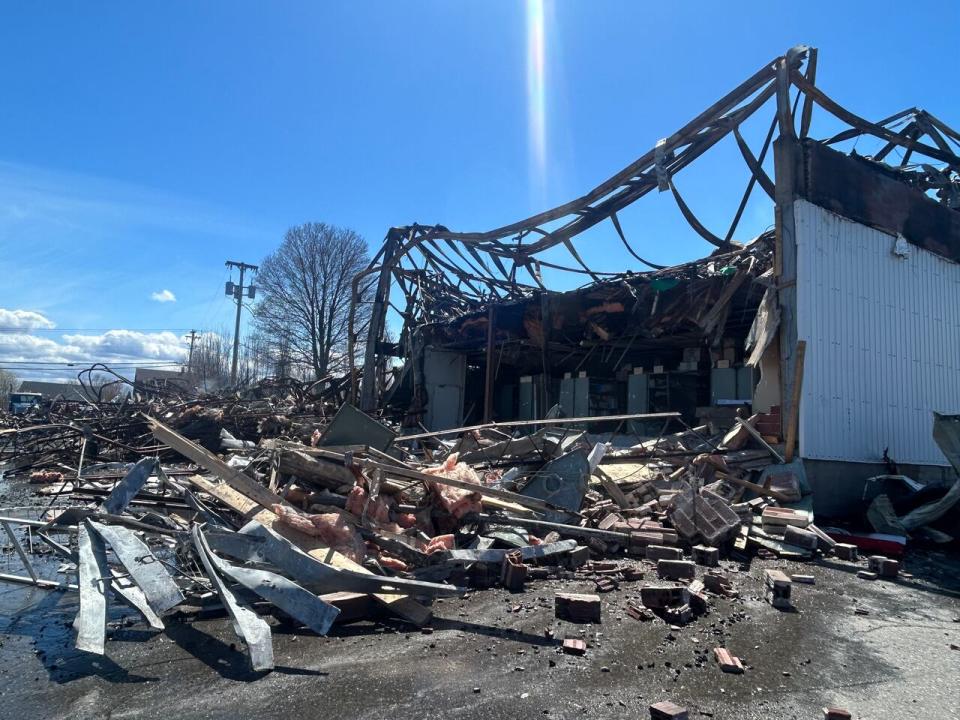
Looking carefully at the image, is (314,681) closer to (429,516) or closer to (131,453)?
(429,516)

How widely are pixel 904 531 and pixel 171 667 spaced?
833 centimetres

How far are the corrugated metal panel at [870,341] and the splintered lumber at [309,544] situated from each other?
692 cm

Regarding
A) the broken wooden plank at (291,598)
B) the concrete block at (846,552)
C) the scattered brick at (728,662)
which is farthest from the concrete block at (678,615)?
the concrete block at (846,552)

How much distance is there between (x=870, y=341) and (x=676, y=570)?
7.33 meters

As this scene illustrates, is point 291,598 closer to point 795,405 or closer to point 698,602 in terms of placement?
point 698,602

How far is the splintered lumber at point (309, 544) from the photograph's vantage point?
15.0 ft

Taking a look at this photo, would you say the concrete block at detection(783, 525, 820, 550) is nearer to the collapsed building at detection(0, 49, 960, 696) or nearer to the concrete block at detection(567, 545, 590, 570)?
the collapsed building at detection(0, 49, 960, 696)

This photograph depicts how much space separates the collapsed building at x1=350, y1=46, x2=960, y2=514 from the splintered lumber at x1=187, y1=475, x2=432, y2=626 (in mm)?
6770

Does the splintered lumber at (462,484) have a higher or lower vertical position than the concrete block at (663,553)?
higher

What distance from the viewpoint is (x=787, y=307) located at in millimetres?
9648

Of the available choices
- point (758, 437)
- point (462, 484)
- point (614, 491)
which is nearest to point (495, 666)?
point (462, 484)

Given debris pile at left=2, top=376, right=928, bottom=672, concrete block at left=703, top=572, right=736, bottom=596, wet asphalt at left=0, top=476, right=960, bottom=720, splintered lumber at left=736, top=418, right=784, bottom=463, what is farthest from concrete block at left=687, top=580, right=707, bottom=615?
splintered lumber at left=736, top=418, right=784, bottom=463

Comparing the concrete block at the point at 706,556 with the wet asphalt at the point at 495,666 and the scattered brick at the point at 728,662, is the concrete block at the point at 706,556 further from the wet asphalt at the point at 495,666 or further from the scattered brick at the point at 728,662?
the scattered brick at the point at 728,662

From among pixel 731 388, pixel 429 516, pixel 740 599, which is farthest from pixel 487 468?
pixel 731 388
